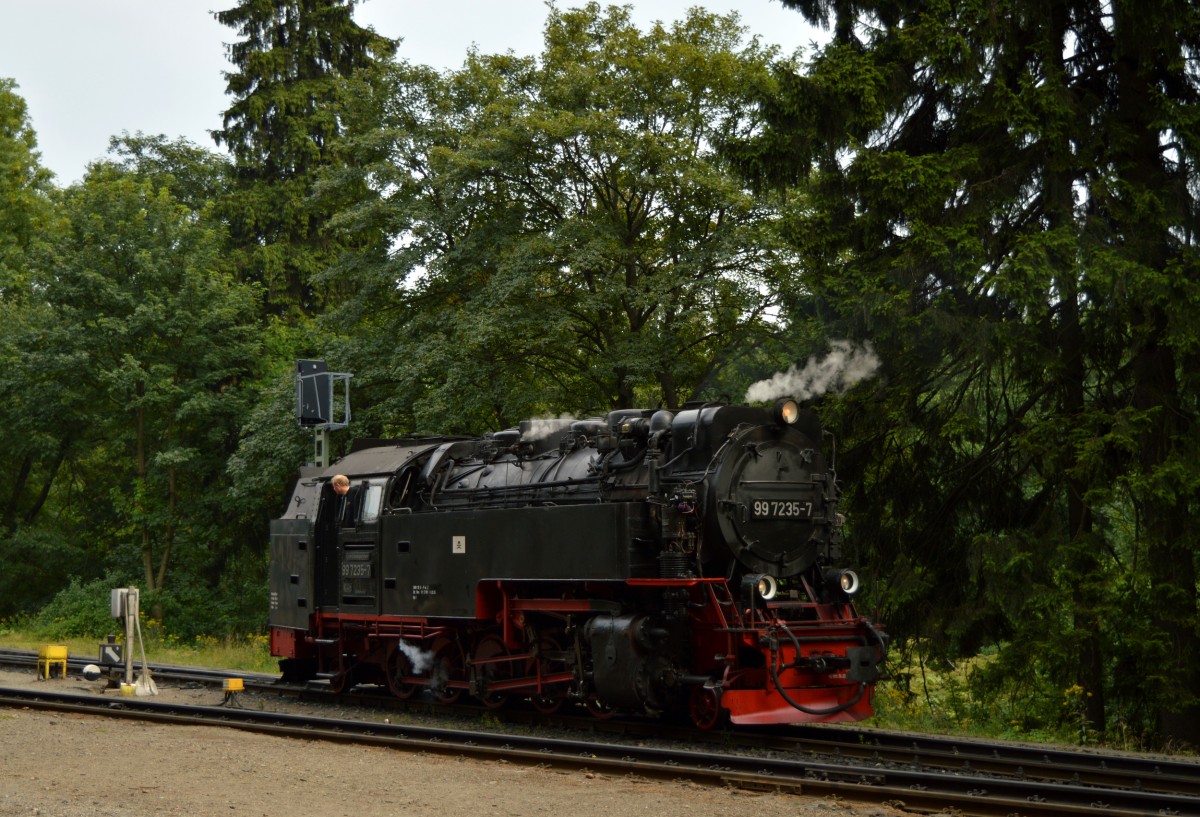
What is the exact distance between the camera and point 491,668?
41.9ft

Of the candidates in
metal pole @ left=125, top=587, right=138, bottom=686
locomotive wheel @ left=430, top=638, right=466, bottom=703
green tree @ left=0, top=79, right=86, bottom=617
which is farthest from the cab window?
green tree @ left=0, top=79, right=86, bottom=617

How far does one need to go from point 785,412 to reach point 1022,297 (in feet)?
8.47

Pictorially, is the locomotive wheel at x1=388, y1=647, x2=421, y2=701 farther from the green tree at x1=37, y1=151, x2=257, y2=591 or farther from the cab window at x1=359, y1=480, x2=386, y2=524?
the green tree at x1=37, y1=151, x2=257, y2=591

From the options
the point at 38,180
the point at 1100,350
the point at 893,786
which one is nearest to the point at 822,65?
the point at 1100,350

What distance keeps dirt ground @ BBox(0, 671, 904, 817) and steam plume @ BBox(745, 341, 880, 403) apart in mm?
5581

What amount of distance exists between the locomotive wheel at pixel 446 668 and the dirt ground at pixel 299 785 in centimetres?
259

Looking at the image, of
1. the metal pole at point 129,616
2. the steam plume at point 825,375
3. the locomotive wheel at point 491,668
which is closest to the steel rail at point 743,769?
the locomotive wheel at point 491,668

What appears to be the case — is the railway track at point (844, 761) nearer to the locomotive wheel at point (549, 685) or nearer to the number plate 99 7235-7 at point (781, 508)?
the locomotive wheel at point (549, 685)

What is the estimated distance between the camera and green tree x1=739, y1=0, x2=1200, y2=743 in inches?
455

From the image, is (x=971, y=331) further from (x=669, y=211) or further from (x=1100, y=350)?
(x=669, y=211)

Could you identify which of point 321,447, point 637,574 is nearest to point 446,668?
point 637,574

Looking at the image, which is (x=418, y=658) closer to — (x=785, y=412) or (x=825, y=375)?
(x=785, y=412)

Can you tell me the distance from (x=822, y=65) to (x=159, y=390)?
734 inches

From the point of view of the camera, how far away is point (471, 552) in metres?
12.6
